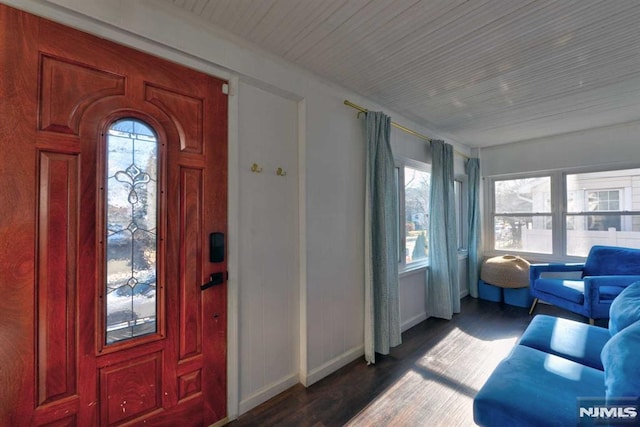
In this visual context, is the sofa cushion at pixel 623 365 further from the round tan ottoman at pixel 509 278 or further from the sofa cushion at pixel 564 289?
the round tan ottoman at pixel 509 278

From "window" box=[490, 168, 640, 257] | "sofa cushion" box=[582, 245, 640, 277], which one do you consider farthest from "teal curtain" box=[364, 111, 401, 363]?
"window" box=[490, 168, 640, 257]

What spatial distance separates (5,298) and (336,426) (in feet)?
5.80

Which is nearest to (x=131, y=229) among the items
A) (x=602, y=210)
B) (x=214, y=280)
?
(x=214, y=280)

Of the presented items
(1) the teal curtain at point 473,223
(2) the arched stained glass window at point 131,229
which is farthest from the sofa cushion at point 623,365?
(1) the teal curtain at point 473,223

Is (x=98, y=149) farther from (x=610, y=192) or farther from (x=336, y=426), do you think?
(x=610, y=192)

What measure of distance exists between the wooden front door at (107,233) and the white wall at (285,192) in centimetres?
9

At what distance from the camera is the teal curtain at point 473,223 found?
4.20 meters

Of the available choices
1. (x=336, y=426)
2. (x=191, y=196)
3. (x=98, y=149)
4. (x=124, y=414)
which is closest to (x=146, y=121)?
(x=98, y=149)

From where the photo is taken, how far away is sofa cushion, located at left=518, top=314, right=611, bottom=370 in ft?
5.20

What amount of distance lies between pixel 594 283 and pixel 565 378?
6.60 feet

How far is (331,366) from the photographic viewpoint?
7.41 ft

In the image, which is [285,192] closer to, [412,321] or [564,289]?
[412,321]

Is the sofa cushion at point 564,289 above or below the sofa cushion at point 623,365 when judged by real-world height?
below

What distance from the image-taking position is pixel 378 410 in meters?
1.81
